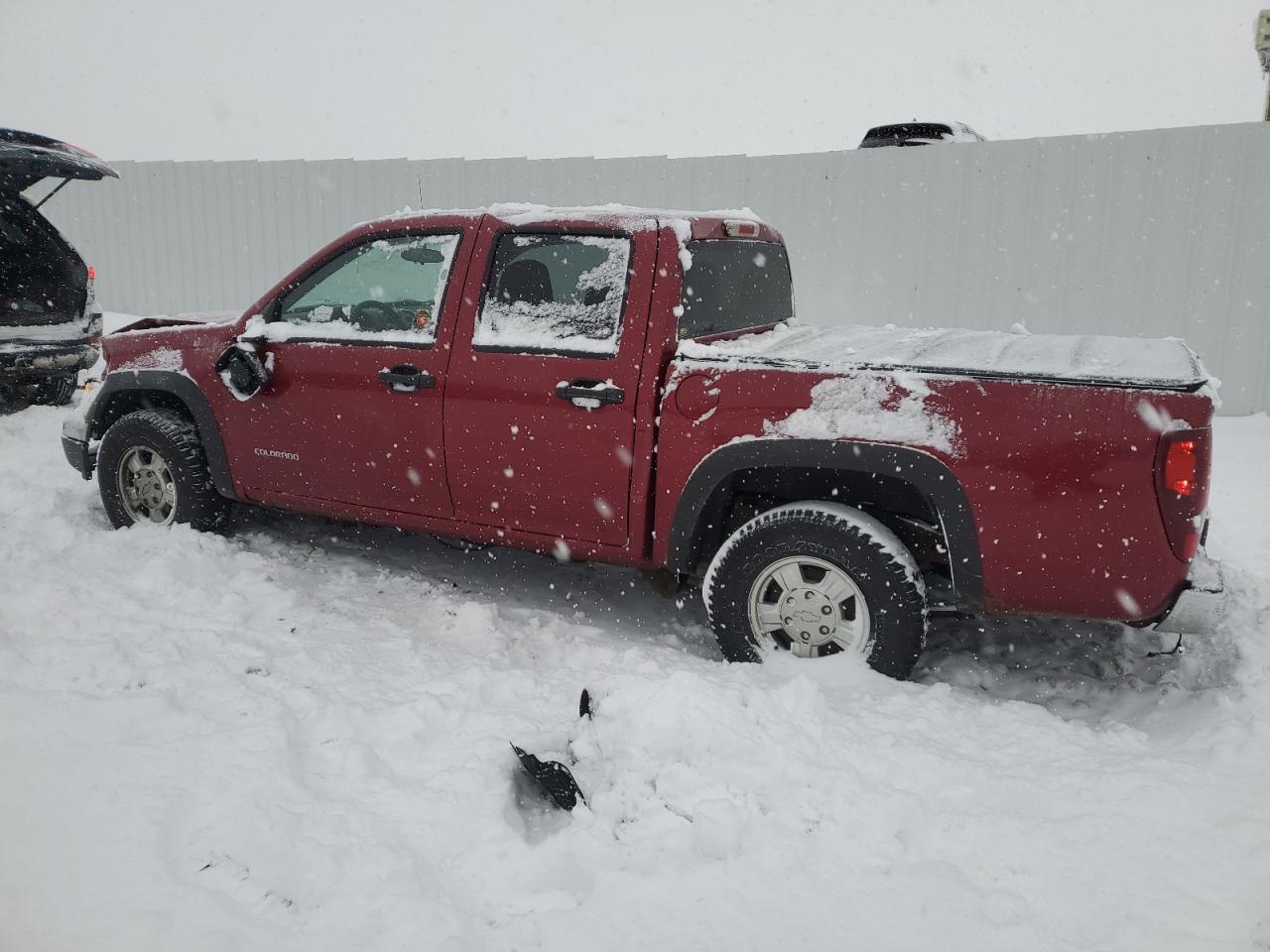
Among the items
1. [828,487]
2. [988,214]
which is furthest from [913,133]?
[828,487]

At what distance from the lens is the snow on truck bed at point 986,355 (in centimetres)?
313

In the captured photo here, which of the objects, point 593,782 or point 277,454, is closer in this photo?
point 593,782

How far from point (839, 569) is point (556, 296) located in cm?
166

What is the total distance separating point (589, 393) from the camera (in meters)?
3.76

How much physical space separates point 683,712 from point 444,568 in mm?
2247

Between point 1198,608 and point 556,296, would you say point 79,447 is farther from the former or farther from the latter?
point 1198,608

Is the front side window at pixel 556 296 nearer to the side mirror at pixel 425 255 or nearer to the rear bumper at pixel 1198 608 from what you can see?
the side mirror at pixel 425 255

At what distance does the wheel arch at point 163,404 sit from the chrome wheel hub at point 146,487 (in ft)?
0.91

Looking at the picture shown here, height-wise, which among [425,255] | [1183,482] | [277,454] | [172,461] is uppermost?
[425,255]

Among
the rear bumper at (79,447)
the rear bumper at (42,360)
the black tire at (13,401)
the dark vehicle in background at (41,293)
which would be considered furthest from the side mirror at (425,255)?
the black tire at (13,401)

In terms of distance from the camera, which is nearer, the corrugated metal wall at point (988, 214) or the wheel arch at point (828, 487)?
the wheel arch at point (828, 487)

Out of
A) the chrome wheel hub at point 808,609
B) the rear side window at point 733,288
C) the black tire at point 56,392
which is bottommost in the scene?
the chrome wheel hub at point 808,609

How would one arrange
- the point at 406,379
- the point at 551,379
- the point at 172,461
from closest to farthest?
the point at 551,379 → the point at 406,379 → the point at 172,461

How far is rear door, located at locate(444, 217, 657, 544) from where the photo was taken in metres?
3.78
